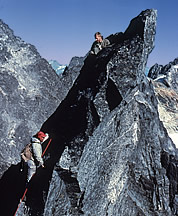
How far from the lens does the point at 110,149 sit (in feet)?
31.4

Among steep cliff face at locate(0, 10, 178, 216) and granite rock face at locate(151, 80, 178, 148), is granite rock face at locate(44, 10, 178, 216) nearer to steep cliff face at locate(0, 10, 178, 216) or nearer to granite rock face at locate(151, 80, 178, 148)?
steep cliff face at locate(0, 10, 178, 216)

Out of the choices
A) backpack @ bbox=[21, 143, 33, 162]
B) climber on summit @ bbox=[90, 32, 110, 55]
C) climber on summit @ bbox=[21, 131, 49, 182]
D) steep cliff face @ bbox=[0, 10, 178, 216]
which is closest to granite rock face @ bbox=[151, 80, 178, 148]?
steep cliff face @ bbox=[0, 10, 178, 216]

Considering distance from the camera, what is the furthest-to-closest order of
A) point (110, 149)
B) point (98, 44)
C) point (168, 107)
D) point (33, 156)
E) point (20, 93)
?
point (168, 107) → point (20, 93) → point (98, 44) → point (110, 149) → point (33, 156)

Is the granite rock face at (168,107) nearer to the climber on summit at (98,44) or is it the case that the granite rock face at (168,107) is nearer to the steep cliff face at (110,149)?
the steep cliff face at (110,149)

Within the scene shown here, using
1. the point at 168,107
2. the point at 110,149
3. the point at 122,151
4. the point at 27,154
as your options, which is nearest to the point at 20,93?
the point at 27,154

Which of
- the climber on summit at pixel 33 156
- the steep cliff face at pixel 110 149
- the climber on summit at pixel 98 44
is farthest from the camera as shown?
the climber on summit at pixel 98 44

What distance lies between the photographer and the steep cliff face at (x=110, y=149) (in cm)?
870

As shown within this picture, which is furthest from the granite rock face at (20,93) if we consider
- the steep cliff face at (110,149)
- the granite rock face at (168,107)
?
the granite rock face at (168,107)

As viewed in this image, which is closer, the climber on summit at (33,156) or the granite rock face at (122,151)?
the granite rock face at (122,151)

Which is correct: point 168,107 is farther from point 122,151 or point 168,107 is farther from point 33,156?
point 33,156

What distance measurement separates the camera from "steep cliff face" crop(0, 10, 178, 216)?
8703mm

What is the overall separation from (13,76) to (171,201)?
12613mm

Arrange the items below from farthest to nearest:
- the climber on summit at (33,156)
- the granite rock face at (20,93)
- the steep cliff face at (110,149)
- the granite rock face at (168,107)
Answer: the granite rock face at (168,107) → the granite rock face at (20,93) → the climber on summit at (33,156) → the steep cliff face at (110,149)

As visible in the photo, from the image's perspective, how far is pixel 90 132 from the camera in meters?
9.83
